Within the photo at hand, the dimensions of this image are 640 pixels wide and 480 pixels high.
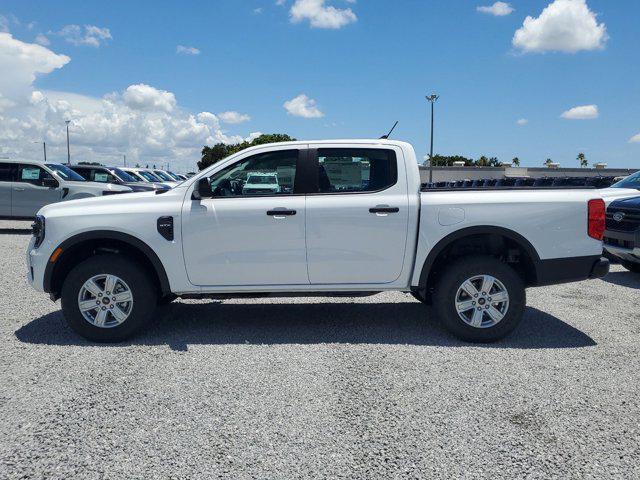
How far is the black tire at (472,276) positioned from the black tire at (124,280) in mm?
2742

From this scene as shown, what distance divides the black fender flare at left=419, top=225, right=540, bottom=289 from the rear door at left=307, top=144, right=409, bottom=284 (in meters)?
0.26

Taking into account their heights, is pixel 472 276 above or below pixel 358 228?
below

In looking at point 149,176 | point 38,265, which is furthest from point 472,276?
point 149,176

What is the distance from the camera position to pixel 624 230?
8016 millimetres

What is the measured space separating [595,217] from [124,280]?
4.41 m

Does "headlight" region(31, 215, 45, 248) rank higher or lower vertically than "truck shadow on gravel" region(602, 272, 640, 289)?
higher

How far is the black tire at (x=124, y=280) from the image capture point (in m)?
4.90

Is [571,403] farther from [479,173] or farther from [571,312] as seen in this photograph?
[479,173]

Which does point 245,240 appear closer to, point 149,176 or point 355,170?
point 355,170

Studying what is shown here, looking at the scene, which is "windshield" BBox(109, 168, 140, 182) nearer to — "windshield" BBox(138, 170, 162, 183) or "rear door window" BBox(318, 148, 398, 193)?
"windshield" BBox(138, 170, 162, 183)

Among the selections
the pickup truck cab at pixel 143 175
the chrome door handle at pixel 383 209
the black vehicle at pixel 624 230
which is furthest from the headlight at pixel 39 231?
the pickup truck cab at pixel 143 175

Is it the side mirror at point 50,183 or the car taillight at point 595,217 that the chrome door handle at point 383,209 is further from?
the side mirror at point 50,183

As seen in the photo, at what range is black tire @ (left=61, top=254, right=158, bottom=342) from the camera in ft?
16.1

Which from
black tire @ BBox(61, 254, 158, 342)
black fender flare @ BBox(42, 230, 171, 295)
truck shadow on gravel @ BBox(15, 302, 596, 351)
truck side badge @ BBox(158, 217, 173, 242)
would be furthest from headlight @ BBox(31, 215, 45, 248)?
truck side badge @ BBox(158, 217, 173, 242)
